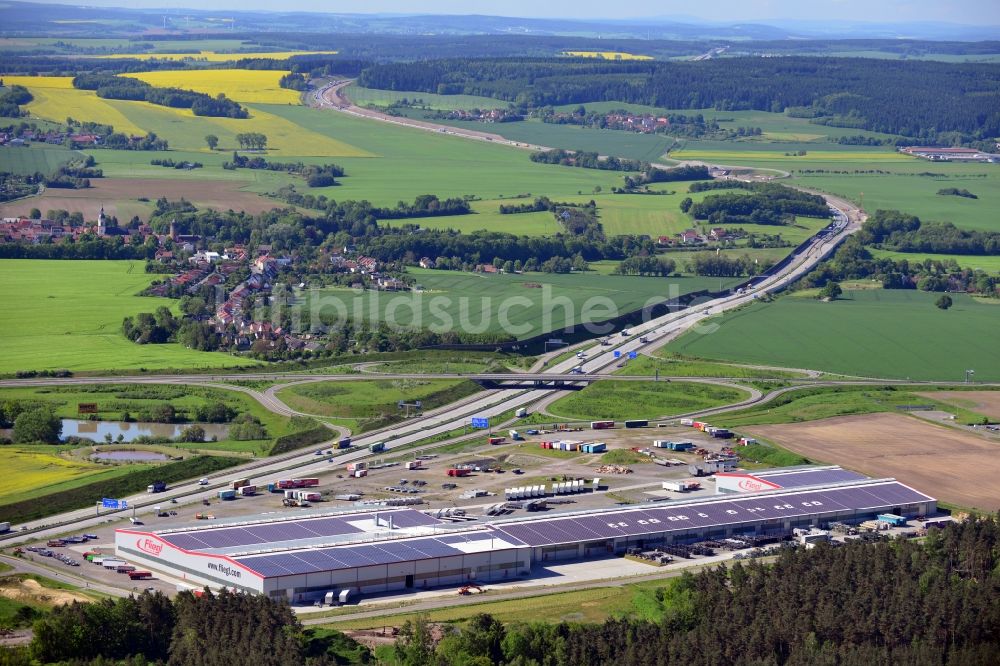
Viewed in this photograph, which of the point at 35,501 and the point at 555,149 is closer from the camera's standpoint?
the point at 35,501

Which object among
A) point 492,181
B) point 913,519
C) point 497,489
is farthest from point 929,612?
point 492,181

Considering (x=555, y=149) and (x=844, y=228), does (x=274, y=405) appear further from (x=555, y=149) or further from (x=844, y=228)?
(x=555, y=149)

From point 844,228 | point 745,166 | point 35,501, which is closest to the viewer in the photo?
point 35,501

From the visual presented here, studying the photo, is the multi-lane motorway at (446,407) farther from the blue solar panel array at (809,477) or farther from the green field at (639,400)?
the blue solar panel array at (809,477)

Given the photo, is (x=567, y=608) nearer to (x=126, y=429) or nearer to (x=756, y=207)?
(x=126, y=429)

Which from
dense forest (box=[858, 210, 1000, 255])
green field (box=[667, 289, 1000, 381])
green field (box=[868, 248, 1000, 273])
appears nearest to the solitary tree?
green field (box=[667, 289, 1000, 381])

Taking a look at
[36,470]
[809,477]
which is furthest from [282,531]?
[809,477]
